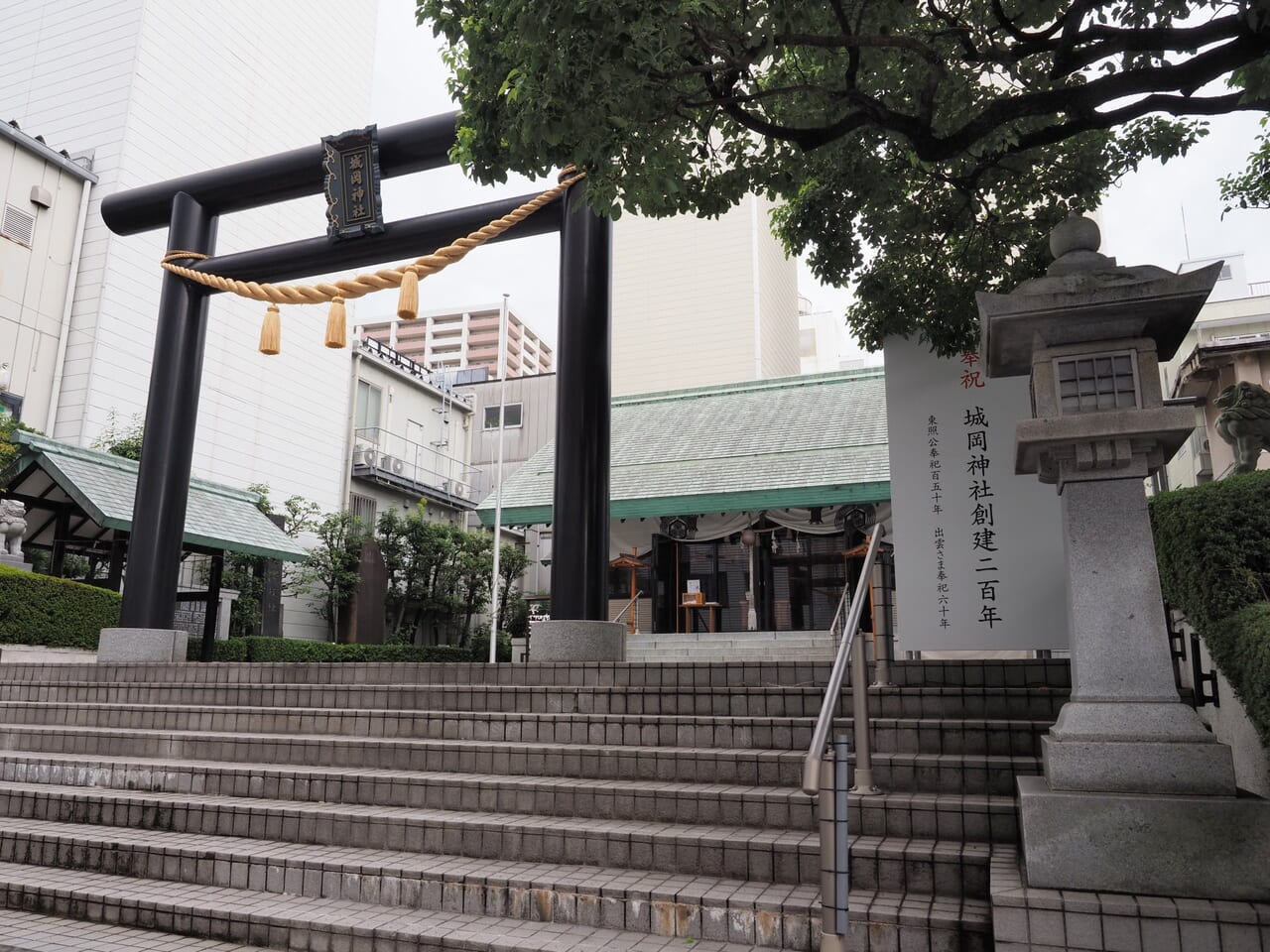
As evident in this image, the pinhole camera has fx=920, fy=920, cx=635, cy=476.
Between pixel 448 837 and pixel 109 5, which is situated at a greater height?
pixel 109 5

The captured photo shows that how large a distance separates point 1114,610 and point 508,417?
25.8m

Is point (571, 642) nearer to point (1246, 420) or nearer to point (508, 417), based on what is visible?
point (1246, 420)

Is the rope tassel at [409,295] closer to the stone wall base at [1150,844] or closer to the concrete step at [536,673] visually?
the concrete step at [536,673]

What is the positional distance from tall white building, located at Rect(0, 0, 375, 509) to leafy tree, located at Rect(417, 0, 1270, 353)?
46.3ft

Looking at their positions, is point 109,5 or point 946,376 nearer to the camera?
point 946,376

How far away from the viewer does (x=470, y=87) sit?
15.9 feet

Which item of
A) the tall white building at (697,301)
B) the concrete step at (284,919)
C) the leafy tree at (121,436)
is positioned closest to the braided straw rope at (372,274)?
the concrete step at (284,919)

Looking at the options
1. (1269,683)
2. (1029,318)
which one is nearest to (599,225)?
(1029,318)

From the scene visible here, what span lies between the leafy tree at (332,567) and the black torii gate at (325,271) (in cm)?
984

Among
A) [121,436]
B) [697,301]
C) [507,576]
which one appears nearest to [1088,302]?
[121,436]

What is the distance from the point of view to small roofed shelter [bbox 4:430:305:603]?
11.2 m

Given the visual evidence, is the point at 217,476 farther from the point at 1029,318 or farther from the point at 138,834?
the point at 1029,318

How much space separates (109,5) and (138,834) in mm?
19254

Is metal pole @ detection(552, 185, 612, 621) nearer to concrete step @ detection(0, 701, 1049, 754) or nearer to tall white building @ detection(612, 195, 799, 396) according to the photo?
concrete step @ detection(0, 701, 1049, 754)
